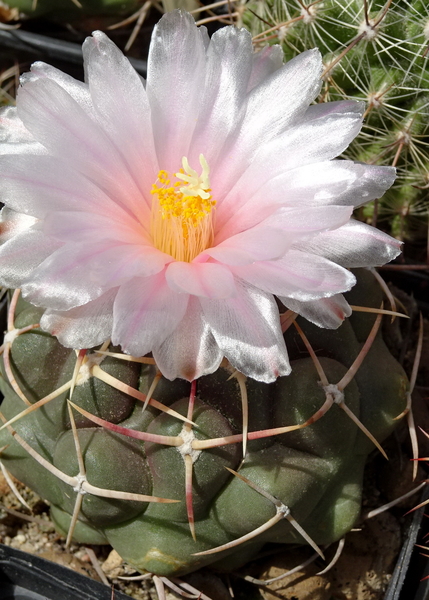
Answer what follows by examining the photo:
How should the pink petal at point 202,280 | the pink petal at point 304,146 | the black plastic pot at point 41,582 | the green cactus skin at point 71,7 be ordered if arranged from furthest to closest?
1. the green cactus skin at point 71,7
2. the black plastic pot at point 41,582
3. the pink petal at point 304,146
4. the pink petal at point 202,280

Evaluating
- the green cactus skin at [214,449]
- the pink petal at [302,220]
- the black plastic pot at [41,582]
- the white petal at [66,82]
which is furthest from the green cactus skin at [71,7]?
the black plastic pot at [41,582]

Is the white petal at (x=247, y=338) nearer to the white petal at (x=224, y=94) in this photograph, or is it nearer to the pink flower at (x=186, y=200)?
the pink flower at (x=186, y=200)

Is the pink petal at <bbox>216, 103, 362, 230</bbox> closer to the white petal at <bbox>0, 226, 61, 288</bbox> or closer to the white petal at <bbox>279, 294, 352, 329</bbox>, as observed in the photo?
the white petal at <bbox>279, 294, 352, 329</bbox>

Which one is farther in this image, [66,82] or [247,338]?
[66,82]

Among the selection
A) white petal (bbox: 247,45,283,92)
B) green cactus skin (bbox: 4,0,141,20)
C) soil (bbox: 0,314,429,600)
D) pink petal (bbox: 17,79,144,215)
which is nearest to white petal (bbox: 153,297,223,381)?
pink petal (bbox: 17,79,144,215)

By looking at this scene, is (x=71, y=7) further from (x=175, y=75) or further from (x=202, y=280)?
(x=202, y=280)

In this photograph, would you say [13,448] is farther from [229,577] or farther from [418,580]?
[418,580]

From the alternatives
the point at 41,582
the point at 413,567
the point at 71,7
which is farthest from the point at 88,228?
the point at 71,7
